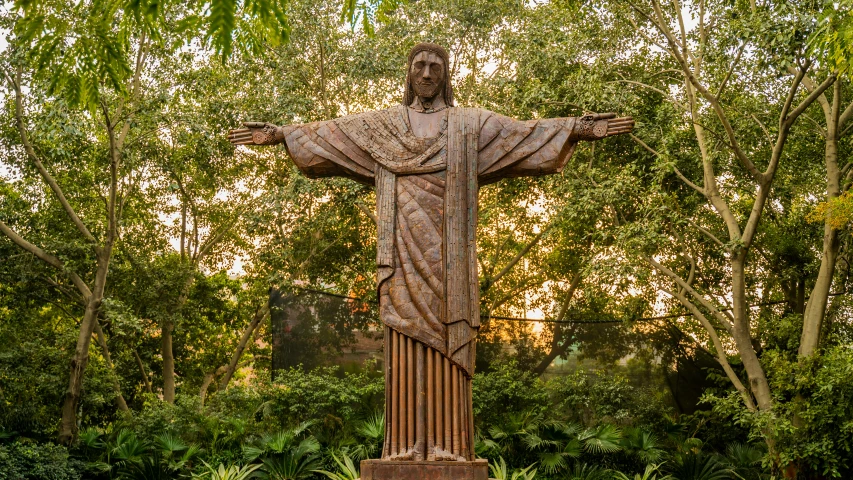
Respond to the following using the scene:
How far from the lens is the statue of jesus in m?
5.48

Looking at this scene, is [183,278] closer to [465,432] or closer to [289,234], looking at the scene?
[289,234]

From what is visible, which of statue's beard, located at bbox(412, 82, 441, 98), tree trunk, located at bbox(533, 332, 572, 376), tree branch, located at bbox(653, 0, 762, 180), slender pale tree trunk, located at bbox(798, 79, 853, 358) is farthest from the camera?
tree trunk, located at bbox(533, 332, 572, 376)

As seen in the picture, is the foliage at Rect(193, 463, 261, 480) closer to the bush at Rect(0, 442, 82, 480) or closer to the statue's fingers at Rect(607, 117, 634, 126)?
the bush at Rect(0, 442, 82, 480)

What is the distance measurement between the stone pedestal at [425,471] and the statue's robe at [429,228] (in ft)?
0.28

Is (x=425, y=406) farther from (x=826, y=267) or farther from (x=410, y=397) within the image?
(x=826, y=267)

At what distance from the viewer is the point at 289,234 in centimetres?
1867

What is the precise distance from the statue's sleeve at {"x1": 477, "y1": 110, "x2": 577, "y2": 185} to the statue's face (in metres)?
0.40

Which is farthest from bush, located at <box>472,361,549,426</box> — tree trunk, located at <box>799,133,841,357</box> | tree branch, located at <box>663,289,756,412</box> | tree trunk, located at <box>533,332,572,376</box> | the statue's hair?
the statue's hair

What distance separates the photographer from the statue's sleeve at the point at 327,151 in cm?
602

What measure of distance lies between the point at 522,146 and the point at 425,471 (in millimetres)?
2166

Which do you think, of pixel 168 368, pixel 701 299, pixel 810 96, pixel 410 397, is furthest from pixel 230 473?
pixel 168 368

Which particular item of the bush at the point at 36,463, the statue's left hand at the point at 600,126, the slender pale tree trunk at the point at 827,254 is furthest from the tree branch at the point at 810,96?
the bush at the point at 36,463

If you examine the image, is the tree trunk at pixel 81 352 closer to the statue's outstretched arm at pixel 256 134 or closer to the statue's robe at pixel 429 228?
the statue's outstretched arm at pixel 256 134

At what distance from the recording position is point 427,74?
241 inches
